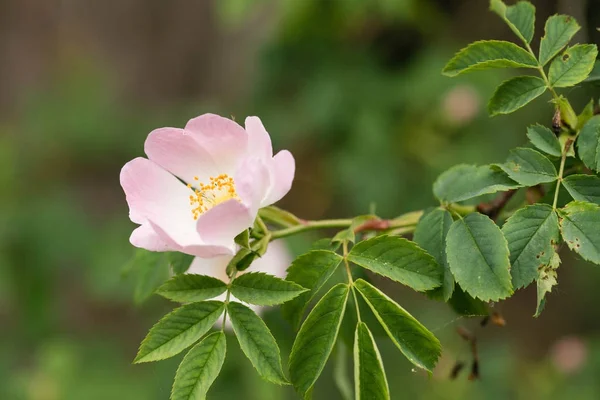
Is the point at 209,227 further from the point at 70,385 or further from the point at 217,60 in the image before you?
the point at 217,60

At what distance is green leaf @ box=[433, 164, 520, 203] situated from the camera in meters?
0.64

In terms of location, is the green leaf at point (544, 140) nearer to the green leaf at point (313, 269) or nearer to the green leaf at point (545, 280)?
the green leaf at point (545, 280)

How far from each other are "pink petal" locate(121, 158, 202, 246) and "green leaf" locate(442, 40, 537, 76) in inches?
11.5

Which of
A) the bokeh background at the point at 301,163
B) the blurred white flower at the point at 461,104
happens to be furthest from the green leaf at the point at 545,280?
the blurred white flower at the point at 461,104

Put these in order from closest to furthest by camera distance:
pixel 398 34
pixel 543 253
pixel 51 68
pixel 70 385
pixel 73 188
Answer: pixel 543 253, pixel 70 385, pixel 398 34, pixel 73 188, pixel 51 68

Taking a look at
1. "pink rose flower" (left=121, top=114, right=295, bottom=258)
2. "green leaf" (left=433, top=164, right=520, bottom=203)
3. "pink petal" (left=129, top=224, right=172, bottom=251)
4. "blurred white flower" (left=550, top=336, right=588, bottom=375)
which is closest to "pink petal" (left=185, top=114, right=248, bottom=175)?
"pink rose flower" (left=121, top=114, right=295, bottom=258)

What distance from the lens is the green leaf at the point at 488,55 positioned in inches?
26.7

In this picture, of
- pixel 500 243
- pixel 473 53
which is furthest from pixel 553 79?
pixel 500 243

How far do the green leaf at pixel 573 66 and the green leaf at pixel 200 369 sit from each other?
0.39 metres

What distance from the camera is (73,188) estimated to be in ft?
8.73

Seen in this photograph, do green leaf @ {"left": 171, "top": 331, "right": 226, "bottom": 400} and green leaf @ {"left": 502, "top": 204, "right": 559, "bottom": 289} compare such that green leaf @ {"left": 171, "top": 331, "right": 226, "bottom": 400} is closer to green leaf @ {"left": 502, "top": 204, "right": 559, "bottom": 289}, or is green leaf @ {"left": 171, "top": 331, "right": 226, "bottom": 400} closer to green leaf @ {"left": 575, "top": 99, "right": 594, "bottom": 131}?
green leaf @ {"left": 502, "top": 204, "right": 559, "bottom": 289}

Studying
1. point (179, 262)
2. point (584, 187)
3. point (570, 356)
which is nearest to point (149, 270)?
point (179, 262)

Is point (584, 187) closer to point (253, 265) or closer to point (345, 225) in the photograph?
point (345, 225)

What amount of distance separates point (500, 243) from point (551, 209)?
0.19 ft
